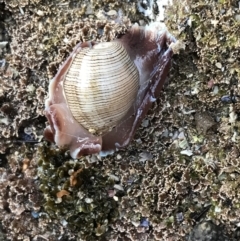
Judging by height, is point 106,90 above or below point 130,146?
above

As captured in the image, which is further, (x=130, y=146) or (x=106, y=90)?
(x=130, y=146)

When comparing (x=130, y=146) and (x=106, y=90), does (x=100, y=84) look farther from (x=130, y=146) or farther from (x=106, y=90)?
(x=130, y=146)

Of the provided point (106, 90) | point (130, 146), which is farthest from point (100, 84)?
point (130, 146)

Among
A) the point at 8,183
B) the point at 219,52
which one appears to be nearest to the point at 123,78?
the point at 219,52

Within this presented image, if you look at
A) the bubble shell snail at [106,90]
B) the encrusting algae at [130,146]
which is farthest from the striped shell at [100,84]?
the encrusting algae at [130,146]

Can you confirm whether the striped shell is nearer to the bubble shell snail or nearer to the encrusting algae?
the bubble shell snail

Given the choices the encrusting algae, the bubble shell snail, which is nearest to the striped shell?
the bubble shell snail

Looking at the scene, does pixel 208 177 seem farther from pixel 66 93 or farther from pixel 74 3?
pixel 74 3
